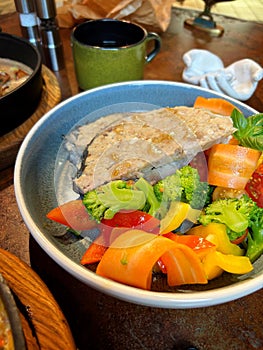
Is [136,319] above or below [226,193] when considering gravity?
below

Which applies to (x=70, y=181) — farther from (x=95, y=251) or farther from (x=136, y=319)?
(x=136, y=319)

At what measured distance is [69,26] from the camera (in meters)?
2.29

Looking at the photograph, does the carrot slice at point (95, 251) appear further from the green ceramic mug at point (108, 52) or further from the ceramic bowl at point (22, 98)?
the green ceramic mug at point (108, 52)

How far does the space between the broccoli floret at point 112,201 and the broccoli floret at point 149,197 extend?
1cm

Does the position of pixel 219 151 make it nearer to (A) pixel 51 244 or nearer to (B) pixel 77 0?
(A) pixel 51 244

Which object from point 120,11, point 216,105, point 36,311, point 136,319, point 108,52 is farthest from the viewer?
point 120,11

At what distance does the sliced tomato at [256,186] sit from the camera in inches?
40.5

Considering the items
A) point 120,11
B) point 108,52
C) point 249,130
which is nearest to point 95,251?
point 249,130

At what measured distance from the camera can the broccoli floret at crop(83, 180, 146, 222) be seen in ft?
3.12

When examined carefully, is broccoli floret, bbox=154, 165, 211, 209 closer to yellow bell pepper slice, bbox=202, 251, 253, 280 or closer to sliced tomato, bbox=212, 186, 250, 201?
sliced tomato, bbox=212, 186, 250, 201

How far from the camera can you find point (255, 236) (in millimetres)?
938

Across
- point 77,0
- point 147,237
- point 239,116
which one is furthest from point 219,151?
point 77,0

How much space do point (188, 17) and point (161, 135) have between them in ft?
5.51

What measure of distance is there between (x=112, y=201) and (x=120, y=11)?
157 cm
